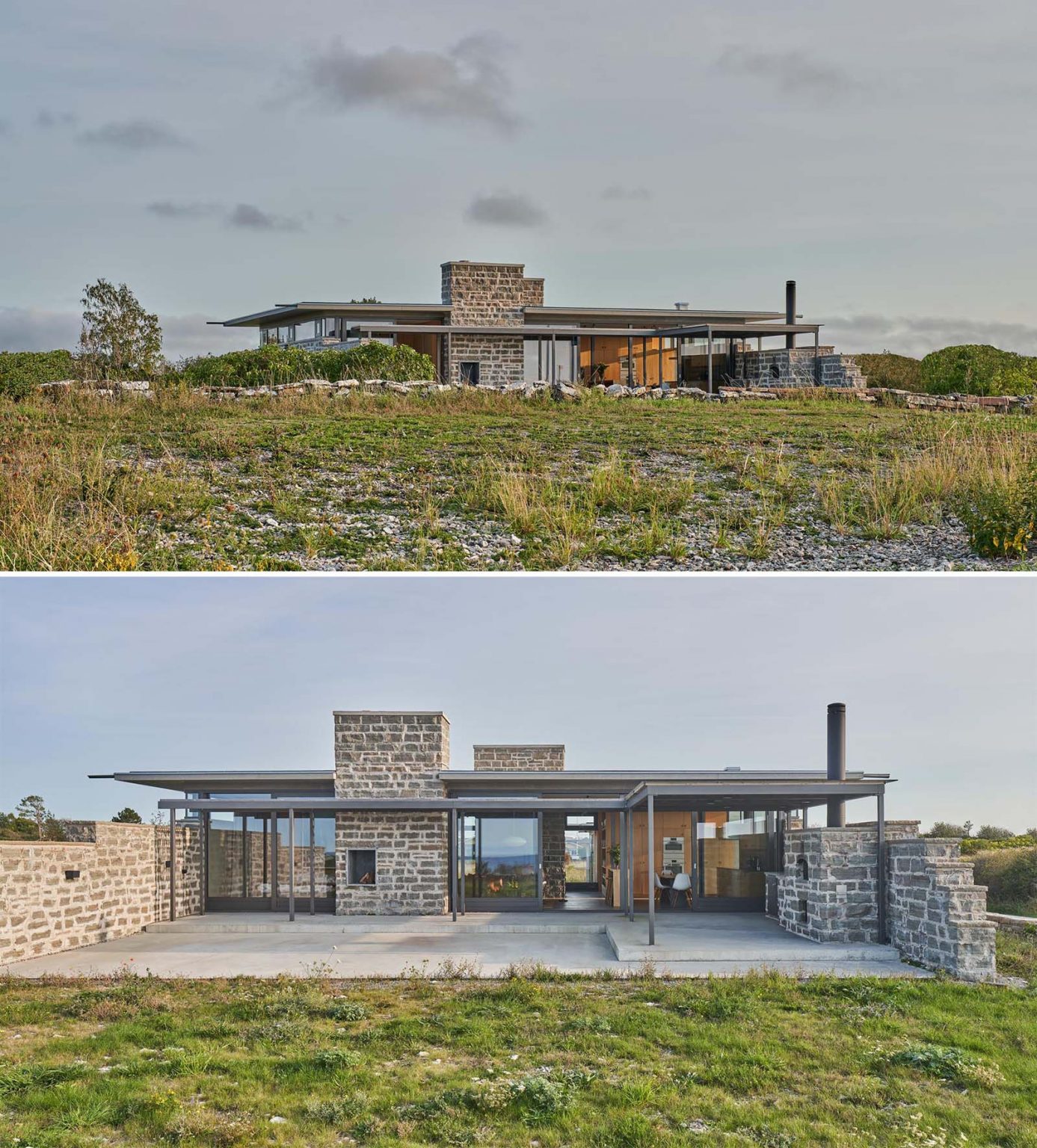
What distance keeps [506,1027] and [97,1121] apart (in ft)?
11.5

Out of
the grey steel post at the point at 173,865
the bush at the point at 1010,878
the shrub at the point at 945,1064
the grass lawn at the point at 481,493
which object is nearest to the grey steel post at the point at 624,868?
the grass lawn at the point at 481,493

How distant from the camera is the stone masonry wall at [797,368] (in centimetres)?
3316

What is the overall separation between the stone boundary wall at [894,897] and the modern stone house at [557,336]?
2157 centimetres

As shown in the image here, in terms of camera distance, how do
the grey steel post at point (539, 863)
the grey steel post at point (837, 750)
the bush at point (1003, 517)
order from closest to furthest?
the bush at point (1003, 517) → the grey steel post at point (837, 750) → the grey steel post at point (539, 863)

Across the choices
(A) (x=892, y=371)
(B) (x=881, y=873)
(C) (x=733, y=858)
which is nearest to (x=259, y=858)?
(C) (x=733, y=858)

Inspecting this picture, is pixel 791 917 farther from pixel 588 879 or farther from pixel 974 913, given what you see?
pixel 588 879

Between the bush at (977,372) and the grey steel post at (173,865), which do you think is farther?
the bush at (977,372)

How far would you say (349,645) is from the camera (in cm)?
2666

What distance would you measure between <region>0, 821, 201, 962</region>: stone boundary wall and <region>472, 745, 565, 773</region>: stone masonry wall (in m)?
5.80

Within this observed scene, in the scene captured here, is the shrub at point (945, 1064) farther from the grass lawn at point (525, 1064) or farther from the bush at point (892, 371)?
the bush at point (892, 371)

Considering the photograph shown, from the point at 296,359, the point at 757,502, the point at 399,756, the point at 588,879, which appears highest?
the point at 296,359

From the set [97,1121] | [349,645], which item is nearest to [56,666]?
[349,645]

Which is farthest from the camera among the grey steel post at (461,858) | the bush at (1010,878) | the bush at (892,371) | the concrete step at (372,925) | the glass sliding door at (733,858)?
the bush at (892,371)

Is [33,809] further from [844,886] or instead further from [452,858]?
[844,886]
